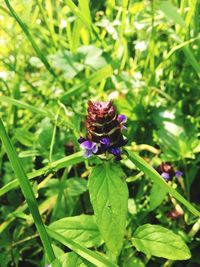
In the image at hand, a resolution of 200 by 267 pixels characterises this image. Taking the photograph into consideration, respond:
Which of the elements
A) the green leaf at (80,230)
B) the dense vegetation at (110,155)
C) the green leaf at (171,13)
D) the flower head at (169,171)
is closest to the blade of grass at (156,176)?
the dense vegetation at (110,155)

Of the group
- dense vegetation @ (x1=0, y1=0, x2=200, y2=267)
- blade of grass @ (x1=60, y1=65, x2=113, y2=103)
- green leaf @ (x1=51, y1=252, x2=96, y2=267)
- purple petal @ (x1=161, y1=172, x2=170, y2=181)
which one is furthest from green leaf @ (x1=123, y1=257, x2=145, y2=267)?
blade of grass @ (x1=60, y1=65, x2=113, y2=103)

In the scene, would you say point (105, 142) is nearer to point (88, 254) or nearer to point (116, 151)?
point (116, 151)

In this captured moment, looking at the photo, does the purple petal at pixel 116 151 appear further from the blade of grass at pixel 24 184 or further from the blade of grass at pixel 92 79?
the blade of grass at pixel 92 79

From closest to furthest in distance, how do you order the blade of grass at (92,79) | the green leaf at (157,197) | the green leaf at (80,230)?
1. the green leaf at (80,230)
2. the green leaf at (157,197)
3. the blade of grass at (92,79)

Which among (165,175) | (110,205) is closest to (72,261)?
(110,205)

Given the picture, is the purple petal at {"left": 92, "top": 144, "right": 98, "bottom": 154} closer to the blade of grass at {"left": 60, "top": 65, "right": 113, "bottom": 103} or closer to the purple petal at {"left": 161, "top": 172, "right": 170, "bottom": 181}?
the purple petal at {"left": 161, "top": 172, "right": 170, "bottom": 181}

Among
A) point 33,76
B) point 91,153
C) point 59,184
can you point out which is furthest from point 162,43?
point 91,153
